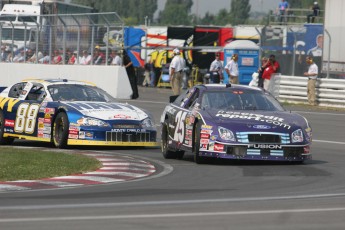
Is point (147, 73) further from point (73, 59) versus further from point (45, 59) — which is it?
point (73, 59)

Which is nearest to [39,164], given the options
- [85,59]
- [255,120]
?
[255,120]

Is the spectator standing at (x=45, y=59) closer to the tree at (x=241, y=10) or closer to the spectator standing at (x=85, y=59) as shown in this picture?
the spectator standing at (x=85, y=59)

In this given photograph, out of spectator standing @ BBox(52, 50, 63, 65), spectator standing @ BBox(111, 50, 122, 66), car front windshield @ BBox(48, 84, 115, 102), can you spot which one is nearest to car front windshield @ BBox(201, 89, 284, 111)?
car front windshield @ BBox(48, 84, 115, 102)

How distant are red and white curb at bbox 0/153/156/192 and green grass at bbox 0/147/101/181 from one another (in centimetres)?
21

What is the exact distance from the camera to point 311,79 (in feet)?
105

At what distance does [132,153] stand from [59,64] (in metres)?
19.9

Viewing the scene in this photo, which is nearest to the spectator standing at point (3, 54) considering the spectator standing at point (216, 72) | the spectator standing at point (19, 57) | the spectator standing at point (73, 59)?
the spectator standing at point (19, 57)

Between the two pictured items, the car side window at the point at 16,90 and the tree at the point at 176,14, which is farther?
the tree at the point at 176,14

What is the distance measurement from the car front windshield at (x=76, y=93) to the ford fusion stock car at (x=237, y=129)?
9.49ft

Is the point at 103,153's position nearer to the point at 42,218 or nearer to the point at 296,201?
the point at 296,201

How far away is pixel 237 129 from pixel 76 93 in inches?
185

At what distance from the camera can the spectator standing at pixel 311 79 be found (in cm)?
3188

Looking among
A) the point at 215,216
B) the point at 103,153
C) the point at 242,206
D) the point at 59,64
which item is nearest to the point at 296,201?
the point at 242,206

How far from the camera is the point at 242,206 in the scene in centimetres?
1050
